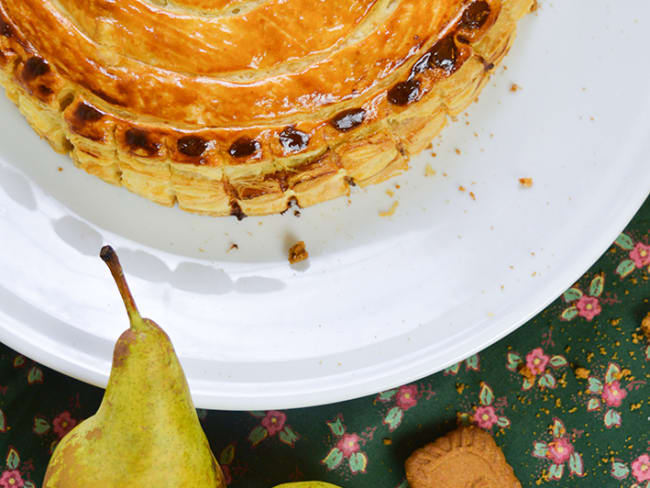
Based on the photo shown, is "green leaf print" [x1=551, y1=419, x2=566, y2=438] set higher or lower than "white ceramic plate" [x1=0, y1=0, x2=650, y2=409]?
lower

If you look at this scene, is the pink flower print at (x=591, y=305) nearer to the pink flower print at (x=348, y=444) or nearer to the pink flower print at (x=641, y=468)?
the pink flower print at (x=641, y=468)

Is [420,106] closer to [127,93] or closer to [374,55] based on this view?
[374,55]

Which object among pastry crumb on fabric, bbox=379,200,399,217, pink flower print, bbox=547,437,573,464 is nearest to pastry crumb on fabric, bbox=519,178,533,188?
pastry crumb on fabric, bbox=379,200,399,217

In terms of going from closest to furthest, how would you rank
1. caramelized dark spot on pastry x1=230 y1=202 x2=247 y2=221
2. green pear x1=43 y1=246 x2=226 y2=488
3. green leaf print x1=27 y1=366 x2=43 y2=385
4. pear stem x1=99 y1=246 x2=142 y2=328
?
pear stem x1=99 y1=246 x2=142 y2=328 → green pear x1=43 y1=246 x2=226 y2=488 → caramelized dark spot on pastry x1=230 y1=202 x2=247 y2=221 → green leaf print x1=27 y1=366 x2=43 y2=385

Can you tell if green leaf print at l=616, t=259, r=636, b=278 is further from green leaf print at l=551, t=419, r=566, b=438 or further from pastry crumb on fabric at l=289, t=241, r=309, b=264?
pastry crumb on fabric at l=289, t=241, r=309, b=264

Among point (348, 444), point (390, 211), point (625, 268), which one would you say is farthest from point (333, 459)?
point (625, 268)

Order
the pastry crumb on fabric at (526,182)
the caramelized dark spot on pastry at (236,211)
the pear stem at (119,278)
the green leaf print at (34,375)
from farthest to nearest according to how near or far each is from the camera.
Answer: the green leaf print at (34,375), the pastry crumb on fabric at (526,182), the caramelized dark spot on pastry at (236,211), the pear stem at (119,278)

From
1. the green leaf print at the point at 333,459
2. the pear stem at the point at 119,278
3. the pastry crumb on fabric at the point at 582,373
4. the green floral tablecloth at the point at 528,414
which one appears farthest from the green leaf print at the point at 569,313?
the pear stem at the point at 119,278
